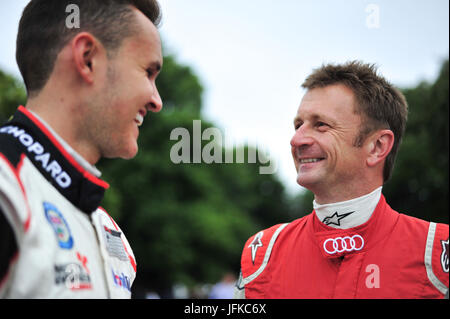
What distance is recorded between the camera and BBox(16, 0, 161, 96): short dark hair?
2.22 meters

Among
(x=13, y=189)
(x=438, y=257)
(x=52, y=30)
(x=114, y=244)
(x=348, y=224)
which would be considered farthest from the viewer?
(x=348, y=224)

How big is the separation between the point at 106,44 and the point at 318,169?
1.75 meters

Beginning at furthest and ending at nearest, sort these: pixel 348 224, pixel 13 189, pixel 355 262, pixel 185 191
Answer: pixel 185 191
pixel 348 224
pixel 355 262
pixel 13 189

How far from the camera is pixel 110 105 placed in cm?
231

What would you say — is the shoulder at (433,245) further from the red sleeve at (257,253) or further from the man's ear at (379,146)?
the red sleeve at (257,253)

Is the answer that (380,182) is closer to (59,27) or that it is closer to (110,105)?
(110,105)

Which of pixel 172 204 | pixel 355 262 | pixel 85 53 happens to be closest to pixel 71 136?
pixel 85 53

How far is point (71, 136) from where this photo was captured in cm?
224

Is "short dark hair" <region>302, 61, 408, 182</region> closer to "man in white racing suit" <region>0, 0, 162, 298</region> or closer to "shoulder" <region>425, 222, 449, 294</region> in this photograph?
"shoulder" <region>425, 222, 449, 294</region>

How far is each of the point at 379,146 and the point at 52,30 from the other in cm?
240

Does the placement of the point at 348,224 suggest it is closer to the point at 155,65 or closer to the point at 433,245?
the point at 433,245

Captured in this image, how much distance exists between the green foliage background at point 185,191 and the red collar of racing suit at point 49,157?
14.3 metres

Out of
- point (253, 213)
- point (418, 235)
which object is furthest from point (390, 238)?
point (253, 213)

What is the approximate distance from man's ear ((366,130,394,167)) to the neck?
0.26 metres
